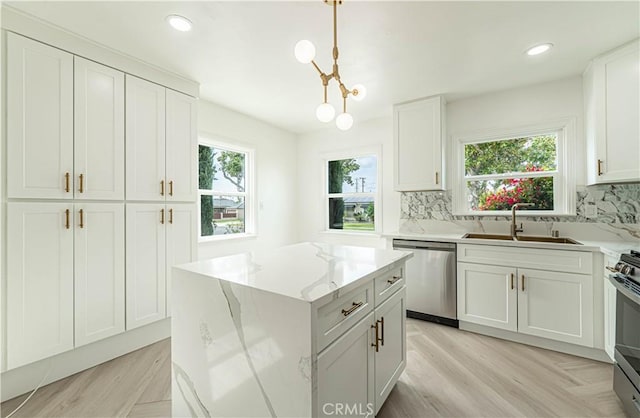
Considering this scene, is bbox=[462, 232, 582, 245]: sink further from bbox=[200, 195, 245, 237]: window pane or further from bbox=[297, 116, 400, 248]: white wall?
bbox=[200, 195, 245, 237]: window pane

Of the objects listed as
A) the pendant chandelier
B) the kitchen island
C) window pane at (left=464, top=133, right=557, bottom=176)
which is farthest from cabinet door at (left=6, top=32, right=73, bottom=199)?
window pane at (left=464, top=133, right=557, bottom=176)

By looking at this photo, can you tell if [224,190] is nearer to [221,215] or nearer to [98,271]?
[221,215]

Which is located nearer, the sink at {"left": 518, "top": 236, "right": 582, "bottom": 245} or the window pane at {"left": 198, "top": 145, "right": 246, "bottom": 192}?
the sink at {"left": 518, "top": 236, "right": 582, "bottom": 245}

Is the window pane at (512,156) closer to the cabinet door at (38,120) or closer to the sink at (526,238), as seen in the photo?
the sink at (526,238)

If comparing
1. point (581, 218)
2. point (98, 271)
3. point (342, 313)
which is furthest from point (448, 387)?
point (98, 271)

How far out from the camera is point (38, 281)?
180cm

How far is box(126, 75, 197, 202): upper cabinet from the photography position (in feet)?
7.51

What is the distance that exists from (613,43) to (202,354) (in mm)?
3561

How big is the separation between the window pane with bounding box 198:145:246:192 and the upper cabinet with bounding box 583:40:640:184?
3833mm

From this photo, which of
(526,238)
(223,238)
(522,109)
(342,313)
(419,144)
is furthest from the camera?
(223,238)

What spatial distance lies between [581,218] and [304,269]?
2.92 metres

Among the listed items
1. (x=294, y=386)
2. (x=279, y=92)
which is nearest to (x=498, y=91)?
(x=279, y=92)

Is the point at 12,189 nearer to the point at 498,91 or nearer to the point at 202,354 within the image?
the point at 202,354

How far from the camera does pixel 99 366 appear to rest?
6.95 ft
